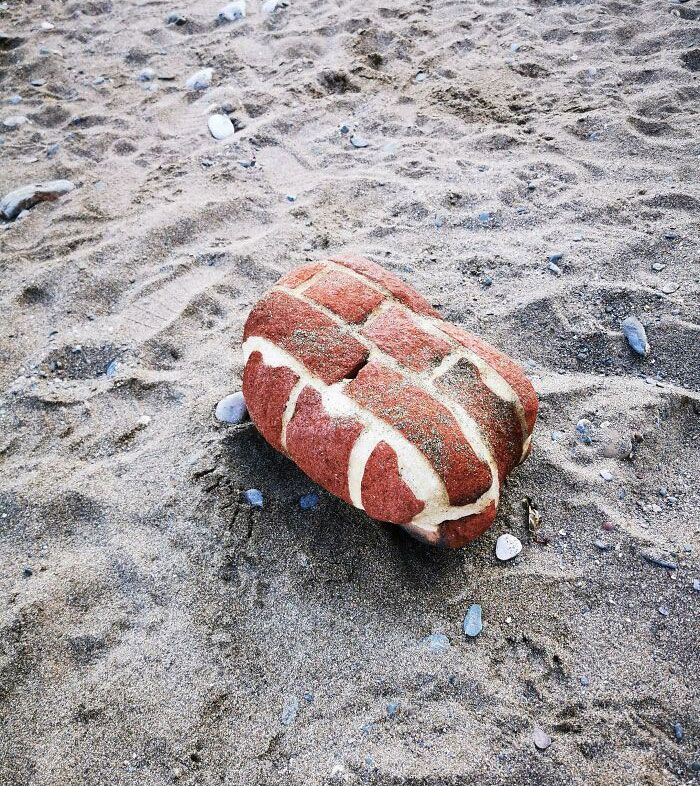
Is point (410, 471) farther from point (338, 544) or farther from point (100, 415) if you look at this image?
point (100, 415)

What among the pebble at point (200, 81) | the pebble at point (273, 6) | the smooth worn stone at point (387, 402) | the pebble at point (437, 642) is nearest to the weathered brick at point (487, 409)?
the smooth worn stone at point (387, 402)

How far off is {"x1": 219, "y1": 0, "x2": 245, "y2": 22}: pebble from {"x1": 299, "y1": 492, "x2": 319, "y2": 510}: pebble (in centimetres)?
434

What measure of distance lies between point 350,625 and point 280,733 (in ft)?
1.03

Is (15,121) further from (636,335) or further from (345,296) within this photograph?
(636,335)

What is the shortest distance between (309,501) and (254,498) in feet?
0.57

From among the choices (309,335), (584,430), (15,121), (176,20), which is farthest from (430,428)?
(176,20)

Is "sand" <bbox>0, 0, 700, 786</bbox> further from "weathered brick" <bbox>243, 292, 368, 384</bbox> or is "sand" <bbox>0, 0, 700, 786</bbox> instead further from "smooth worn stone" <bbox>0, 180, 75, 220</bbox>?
"weathered brick" <bbox>243, 292, 368, 384</bbox>

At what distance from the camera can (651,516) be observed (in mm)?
1803

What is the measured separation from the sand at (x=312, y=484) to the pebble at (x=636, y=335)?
0.03m

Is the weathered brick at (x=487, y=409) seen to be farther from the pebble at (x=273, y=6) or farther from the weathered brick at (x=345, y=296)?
the pebble at (x=273, y=6)

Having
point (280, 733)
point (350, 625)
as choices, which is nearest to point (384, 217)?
point (350, 625)

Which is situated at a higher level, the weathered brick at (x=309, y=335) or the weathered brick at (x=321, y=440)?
the weathered brick at (x=309, y=335)

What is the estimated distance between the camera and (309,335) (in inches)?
67.4

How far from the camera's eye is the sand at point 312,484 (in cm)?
147
